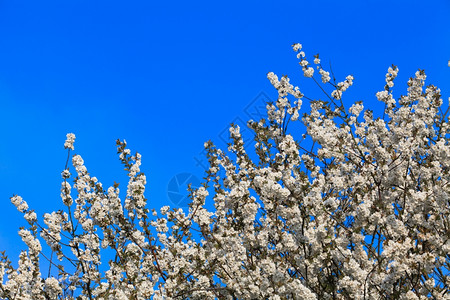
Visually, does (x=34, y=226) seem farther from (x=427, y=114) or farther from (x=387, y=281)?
(x=427, y=114)

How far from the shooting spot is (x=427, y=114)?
338 inches

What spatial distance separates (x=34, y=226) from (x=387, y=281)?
545 cm

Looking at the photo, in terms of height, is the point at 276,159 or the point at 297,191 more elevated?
the point at 276,159

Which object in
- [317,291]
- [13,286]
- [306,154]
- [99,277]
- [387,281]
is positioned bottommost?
[387,281]

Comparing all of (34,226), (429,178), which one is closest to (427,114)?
(429,178)

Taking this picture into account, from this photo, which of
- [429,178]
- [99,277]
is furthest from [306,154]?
[99,277]

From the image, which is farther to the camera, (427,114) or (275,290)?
(427,114)

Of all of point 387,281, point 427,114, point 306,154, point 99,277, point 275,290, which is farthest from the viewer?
point 306,154

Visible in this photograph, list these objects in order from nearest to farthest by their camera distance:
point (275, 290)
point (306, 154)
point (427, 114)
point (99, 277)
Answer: point (275, 290), point (99, 277), point (427, 114), point (306, 154)

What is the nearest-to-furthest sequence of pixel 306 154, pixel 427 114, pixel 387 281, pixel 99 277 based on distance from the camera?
pixel 387 281 → pixel 99 277 → pixel 427 114 → pixel 306 154

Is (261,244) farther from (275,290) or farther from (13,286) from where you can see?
(13,286)

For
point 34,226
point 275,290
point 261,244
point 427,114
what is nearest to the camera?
point 275,290

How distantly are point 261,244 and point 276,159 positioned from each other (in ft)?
8.45

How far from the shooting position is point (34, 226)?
7922 mm
